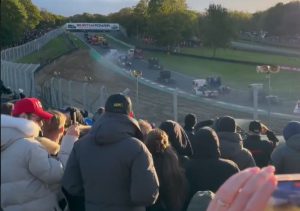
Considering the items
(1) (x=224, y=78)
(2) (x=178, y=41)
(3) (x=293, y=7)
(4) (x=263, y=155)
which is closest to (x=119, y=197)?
(4) (x=263, y=155)

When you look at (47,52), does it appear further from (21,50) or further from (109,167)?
(109,167)

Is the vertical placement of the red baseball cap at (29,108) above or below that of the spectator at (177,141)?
above

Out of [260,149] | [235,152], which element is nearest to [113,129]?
[235,152]

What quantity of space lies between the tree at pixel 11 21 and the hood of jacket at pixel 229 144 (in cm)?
4720

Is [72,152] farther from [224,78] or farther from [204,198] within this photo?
[224,78]

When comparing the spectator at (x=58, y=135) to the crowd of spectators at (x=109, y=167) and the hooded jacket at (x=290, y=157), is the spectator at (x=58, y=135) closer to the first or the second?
the crowd of spectators at (x=109, y=167)

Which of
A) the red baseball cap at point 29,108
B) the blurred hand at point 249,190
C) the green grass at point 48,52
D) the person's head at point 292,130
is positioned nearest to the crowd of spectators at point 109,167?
the red baseball cap at point 29,108

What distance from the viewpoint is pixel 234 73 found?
60125 millimetres

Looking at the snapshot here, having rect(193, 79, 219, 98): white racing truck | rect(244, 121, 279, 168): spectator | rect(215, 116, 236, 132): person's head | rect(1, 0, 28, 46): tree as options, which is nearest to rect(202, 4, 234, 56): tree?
rect(1, 0, 28, 46): tree

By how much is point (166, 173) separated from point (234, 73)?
184ft

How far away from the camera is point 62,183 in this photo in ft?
14.7

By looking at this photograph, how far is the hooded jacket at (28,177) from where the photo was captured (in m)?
3.88

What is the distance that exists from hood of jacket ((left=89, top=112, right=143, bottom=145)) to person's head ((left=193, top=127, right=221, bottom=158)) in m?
0.58

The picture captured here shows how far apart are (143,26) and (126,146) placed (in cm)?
10916
